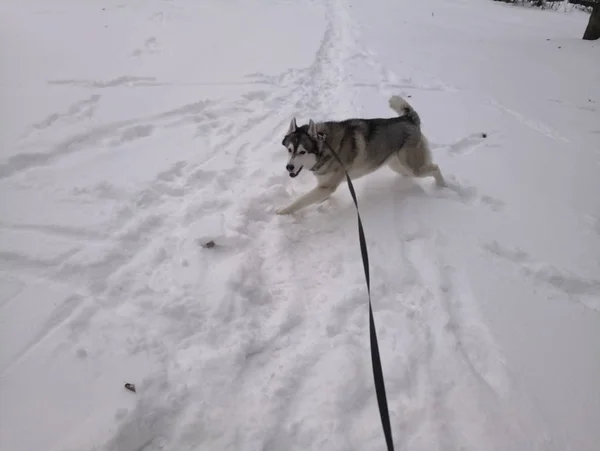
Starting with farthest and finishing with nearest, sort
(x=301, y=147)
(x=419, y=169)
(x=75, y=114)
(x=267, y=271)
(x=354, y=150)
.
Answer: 1. (x=75, y=114)
2. (x=419, y=169)
3. (x=354, y=150)
4. (x=301, y=147)
5. (x=267, y=271)

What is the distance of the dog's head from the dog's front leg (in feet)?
0.94

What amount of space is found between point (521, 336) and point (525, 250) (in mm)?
1154

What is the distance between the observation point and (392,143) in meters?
4.47

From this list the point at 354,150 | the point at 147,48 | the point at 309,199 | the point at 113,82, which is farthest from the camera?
the point at 147,48

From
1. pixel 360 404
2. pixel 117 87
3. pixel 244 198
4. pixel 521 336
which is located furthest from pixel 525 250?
pixel 117 87

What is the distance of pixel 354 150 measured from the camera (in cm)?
432

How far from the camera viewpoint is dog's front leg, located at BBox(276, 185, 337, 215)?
4090 mm

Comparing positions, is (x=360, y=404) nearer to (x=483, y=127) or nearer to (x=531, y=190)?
(x=531, y=190)

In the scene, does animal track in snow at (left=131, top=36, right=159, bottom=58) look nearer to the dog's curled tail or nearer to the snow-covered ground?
the snow-covered ground

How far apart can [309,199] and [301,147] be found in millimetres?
563

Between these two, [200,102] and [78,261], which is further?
[200,102]

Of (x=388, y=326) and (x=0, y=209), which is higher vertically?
(x=0, y=209)

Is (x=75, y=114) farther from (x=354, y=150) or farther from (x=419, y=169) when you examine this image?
(x=419, y=169)

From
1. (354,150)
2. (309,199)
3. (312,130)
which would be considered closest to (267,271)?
(309,199)
